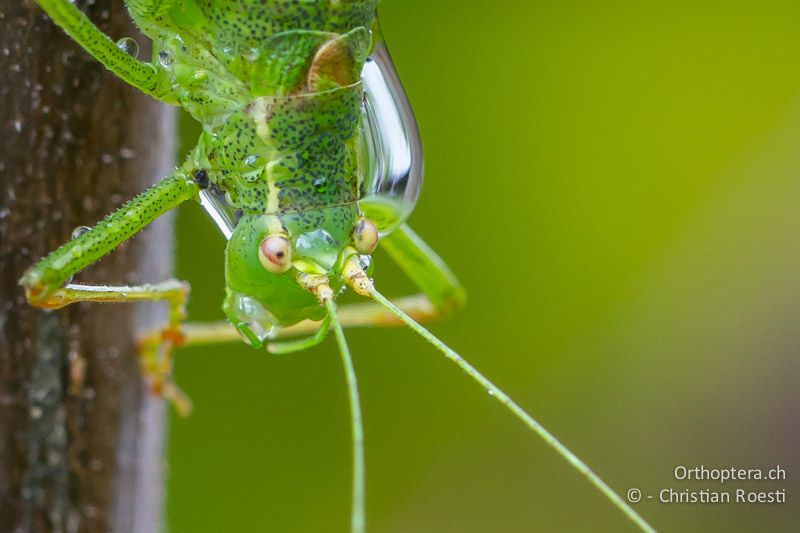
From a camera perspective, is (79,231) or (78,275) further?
(78,275)

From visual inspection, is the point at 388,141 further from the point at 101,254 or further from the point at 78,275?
the point at 78,275

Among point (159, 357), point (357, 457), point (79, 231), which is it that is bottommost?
point (357, 457)

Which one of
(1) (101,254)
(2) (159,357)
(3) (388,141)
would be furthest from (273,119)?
(2) (159,357)

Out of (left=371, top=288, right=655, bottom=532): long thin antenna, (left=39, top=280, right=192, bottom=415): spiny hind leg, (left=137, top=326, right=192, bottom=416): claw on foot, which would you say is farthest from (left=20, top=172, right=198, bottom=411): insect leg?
(left=371, top=288, right=655, bottom=532): long thin antenna

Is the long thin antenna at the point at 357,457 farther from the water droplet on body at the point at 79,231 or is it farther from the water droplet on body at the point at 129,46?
the water droplet on body at the point at 129,46

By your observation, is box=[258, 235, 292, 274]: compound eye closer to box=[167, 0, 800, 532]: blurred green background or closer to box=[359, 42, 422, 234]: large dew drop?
box=[359, 42, 422, 234]: large dew drop

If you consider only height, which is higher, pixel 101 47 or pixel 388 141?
pixel 101 47
